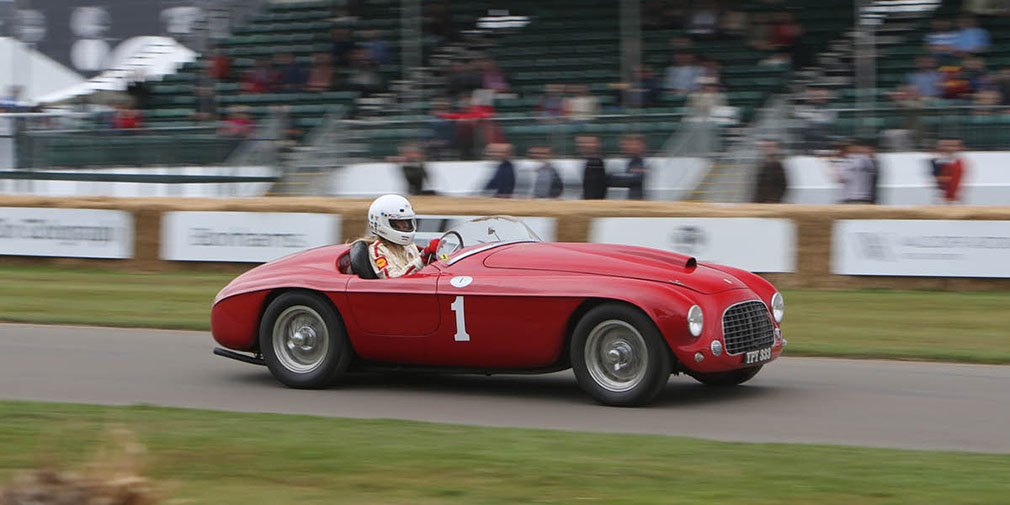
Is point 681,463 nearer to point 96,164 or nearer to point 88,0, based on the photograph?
point 96,164

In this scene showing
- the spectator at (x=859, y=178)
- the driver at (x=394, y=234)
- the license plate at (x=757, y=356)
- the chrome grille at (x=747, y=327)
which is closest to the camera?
the chrome grille at (x=747, y=327)

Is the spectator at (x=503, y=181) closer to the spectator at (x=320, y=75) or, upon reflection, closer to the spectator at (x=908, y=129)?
the spectator at (x=908, y=129)

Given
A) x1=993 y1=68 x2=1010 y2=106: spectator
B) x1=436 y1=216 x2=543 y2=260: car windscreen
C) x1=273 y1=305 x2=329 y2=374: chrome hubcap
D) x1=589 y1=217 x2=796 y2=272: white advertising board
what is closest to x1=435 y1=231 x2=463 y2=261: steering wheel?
x1=436 y1=216 x2=543 y2=260: car windscreen

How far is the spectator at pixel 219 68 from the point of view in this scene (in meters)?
24.1

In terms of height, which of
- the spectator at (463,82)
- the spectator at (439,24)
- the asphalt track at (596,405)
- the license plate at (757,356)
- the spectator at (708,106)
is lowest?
the asphalt track at (596,405)

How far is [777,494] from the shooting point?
5.23m

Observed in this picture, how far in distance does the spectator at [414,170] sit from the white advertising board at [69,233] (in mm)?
3814

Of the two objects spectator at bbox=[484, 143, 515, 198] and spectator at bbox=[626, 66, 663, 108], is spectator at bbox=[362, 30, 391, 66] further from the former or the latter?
spectator at bbox=[484, 143, 515, 198]

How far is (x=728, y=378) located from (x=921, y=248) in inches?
237

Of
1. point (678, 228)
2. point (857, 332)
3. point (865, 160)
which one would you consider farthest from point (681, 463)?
point (865, 160)

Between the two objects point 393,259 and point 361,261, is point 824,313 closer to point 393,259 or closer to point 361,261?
point 393,259

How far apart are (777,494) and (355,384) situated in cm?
421

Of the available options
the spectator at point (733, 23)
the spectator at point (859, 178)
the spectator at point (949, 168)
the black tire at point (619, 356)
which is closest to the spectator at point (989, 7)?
the spectator at point (733, 23)

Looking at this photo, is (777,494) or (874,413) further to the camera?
(874,413)
